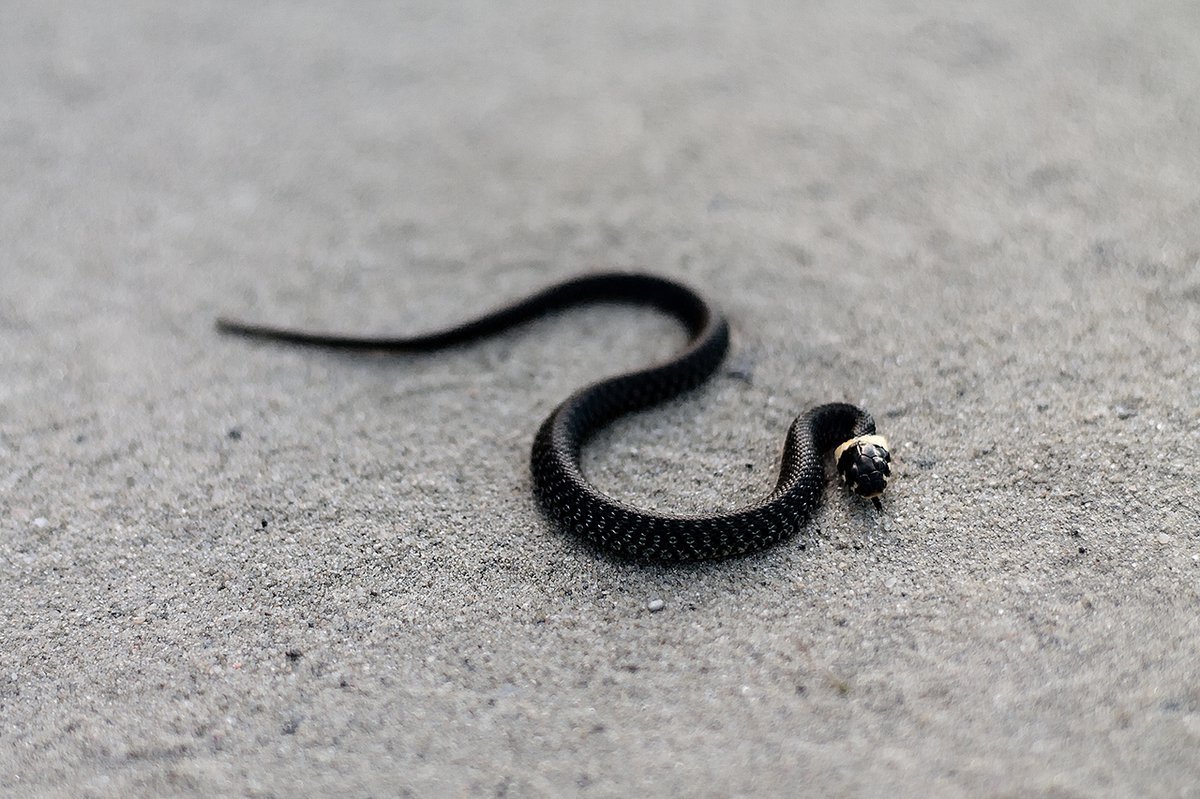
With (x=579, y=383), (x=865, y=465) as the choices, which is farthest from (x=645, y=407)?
(x=865, y=465)

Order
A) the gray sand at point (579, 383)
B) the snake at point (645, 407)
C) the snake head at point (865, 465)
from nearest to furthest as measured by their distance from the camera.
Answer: the gray sand at point (579, 383), the snake at point (645, 407), the snake head at point (865, 465)

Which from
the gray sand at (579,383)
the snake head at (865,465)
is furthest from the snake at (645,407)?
the gray sand at (579,383)

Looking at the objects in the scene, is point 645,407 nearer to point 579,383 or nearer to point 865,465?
point 579,383

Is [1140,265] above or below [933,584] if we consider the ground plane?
above

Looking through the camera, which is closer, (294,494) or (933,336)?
(294,494)

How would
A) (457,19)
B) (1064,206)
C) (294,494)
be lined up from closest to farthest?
(294,494) → (1064,206) → (457,19)

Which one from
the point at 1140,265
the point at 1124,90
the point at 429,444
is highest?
the point at 1124,90

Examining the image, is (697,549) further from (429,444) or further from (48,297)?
(48,297)

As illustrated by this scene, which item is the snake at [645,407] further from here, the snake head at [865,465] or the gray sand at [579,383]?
the gray sand at [579,383]

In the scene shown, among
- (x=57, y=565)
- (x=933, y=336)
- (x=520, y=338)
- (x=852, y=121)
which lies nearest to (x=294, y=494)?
(x=57, y=565)
